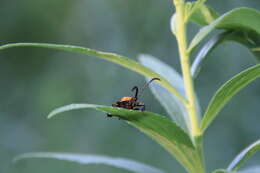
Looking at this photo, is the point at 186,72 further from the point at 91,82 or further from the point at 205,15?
the point at 91,82

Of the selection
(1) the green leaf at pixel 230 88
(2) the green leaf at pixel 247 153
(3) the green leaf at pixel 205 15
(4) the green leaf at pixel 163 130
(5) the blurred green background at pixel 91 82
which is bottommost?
(2) the green leaf at pixel 247 153

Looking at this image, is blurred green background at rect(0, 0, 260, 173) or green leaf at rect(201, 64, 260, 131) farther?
blurred green background at rect(0, 0, 260, 173)

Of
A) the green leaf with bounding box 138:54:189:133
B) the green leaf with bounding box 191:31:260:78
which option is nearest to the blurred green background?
the green leaf with bounding box 138:54:189:133

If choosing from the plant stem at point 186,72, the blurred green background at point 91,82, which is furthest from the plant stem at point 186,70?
the blurred green background at point 91,82

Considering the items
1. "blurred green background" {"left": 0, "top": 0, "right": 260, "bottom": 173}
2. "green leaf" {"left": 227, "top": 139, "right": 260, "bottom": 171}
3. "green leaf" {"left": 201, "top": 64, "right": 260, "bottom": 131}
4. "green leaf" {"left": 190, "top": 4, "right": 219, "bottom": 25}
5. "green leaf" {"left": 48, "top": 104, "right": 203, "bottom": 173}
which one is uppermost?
"blurred green background" {"left": 0, "top": 0, "right": 260, "bottom": 173}

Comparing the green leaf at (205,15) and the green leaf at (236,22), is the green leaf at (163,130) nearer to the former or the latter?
the green leaf at (236,22)

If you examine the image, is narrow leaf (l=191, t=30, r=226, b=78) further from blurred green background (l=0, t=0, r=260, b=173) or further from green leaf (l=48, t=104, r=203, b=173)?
blurred green background (l=0, t=0, r=260, b=173)

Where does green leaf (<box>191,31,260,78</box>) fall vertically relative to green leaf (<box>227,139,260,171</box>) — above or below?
above
